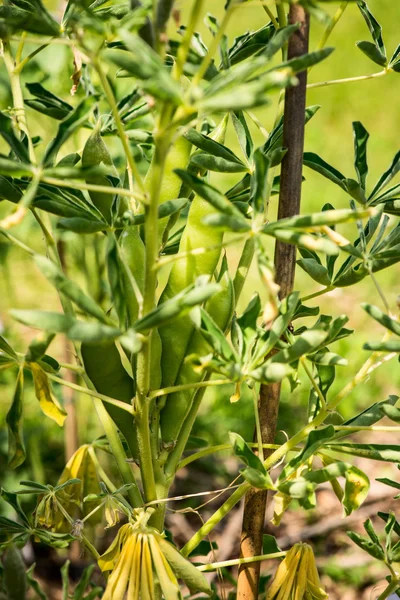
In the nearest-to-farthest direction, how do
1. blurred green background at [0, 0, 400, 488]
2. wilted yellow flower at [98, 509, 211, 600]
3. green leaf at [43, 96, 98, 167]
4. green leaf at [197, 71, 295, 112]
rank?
green leaf at [197, 71, 295, 112], green leaf at [43, 96, 98, 167], wilted yellow flower at [98, 509, 211, 600], blurred green background at [0, 0, 400, 488]

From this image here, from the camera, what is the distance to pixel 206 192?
519mm

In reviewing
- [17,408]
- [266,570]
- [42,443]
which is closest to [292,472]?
[17,408]

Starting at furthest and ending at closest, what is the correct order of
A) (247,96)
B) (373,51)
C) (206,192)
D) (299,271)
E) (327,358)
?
(299,271), (373,51), (327,358), (206,192), (247,96)

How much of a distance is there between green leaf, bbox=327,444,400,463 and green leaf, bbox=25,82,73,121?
48 centimetres

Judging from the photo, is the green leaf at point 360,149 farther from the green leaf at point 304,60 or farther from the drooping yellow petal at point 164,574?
the drooping yellow petal at point 164,574

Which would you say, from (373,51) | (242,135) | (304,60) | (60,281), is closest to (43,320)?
(60,281)

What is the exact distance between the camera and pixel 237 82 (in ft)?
1.53

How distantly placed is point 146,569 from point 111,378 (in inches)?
7.4

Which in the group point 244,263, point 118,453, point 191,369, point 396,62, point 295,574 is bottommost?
point 295,574

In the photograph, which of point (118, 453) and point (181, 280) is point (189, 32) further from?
point (118, 453)

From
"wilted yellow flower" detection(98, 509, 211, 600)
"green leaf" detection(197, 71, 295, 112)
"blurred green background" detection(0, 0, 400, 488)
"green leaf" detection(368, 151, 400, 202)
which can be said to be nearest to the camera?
"green leaf" detection(197, 71, 295, 112)

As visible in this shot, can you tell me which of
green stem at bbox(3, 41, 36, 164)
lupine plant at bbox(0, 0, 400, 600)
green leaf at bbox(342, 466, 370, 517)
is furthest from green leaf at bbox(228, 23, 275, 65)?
green leaf at bbox(342, 466, 370, 517)

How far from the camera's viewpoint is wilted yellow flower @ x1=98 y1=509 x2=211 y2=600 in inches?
24.4

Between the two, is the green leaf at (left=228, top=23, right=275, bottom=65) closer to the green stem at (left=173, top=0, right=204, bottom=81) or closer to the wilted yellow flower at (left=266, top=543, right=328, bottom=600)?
the green stem at (left=173, top=0, right=204, bottom=81)
